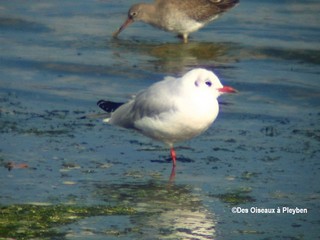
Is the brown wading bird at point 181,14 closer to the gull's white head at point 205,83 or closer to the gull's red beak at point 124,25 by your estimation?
the gull's red beak at point 124,25

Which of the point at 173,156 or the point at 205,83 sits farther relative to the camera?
the point at 173,156

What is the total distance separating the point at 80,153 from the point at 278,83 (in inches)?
160

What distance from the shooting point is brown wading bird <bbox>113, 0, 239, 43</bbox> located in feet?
52.8

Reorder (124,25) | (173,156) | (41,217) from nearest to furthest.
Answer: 1. (41,217)
2. (173,156)
3. (124,25)

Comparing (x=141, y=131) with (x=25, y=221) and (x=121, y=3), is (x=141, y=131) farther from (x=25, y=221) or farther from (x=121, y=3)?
(x=121, y=3)

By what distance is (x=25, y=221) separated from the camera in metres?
7.56

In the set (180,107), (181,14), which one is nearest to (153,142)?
(180,107)

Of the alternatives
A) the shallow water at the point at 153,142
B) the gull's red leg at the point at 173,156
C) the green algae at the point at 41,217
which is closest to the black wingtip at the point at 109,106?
the shallow water at the point at 153,142

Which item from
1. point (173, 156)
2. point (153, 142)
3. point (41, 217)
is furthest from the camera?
point (153, 142)

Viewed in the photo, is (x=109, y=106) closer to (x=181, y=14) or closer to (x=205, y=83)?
(x=205, y=83)

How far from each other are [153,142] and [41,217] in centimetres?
287

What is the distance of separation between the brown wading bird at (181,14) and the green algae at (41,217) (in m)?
8.18

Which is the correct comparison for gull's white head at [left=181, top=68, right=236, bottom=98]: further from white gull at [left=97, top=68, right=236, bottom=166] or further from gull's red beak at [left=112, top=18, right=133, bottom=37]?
gull's red beak at [left=112, top=18, right=133, bottom=37]

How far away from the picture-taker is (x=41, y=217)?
7656mm
